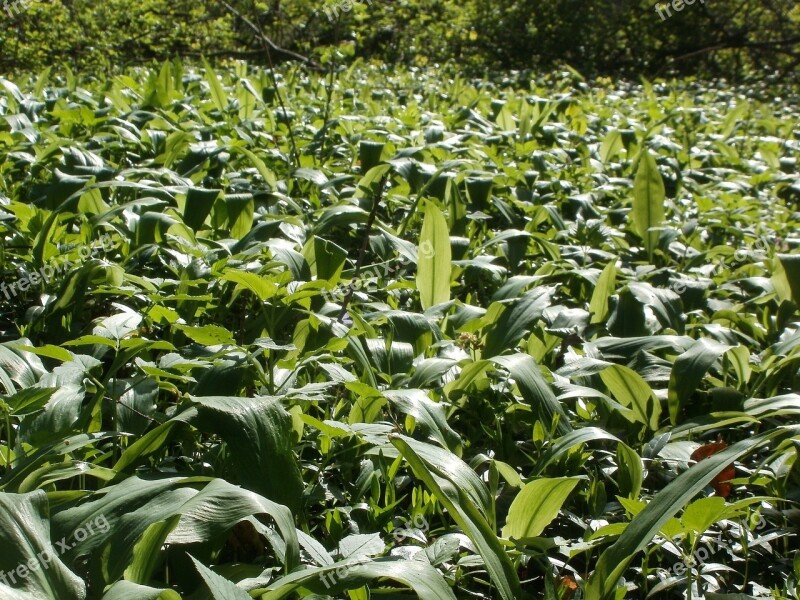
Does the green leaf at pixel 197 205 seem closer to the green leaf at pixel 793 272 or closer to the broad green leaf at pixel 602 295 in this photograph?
the broad green leaf at pixel 602 295

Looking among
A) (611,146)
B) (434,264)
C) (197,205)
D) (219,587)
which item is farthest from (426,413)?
(611,146)

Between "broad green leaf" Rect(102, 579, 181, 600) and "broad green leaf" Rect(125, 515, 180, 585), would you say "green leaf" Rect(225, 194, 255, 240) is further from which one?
"broad green leaf" Rect(102, 579, 181, 600)

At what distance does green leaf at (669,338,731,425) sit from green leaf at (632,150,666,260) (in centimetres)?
129

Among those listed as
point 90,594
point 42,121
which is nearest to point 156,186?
point 42,121

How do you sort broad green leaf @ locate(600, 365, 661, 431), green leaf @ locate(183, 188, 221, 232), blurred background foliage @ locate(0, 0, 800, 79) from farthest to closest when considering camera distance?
blurred background foliage @ locate(0, 0, 800, 79) → green leaf @ locate(183, 188, 221, 232) → broad green leaf @ locate(600, 365, 661, 431)

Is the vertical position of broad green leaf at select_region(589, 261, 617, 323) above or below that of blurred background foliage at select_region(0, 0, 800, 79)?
below

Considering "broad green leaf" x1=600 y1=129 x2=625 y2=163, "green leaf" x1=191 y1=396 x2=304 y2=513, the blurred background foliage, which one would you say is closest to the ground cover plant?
"green leaf" x1=191 y1=396 x2=304 y2=513

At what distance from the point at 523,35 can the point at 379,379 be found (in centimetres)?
987

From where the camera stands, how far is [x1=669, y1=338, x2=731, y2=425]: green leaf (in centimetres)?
217

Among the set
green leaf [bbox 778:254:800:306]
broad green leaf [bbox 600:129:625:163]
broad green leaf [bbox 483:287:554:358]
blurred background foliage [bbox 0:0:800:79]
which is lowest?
broad green leaf [bbox 483:287:554:358]

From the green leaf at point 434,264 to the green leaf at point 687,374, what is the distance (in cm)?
75

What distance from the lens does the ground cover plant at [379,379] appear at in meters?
1.44

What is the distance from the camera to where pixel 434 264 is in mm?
2678

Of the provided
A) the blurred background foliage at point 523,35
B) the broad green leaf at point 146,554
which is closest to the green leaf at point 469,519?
the broad green leaf at point 146,554
